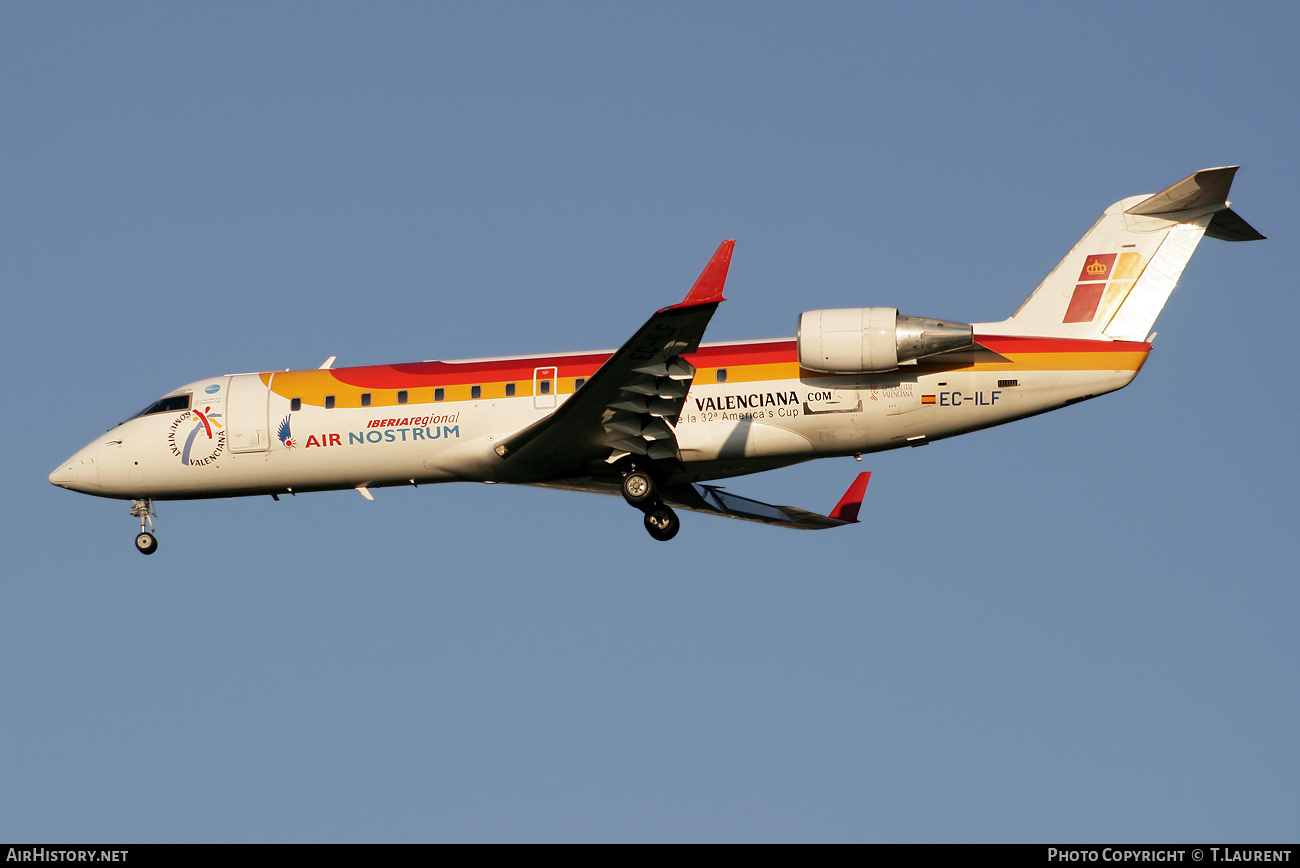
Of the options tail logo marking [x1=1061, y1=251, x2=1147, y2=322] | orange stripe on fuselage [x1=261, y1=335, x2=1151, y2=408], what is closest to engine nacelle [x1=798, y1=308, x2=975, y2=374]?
orange stripe on fuselage [x1=261, y1=335, x2=1151, y2=408]

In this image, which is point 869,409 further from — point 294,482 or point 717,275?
point 294,482

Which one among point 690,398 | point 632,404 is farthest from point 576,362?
point 632,404

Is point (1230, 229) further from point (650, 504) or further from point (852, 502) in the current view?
point (650, 504)

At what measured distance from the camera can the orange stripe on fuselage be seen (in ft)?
82.0

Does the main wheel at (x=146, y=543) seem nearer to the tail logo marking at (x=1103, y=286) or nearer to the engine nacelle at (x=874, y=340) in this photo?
the engine nacelle at (x=874, y=340)

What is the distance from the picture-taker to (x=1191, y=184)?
2534 centimetres

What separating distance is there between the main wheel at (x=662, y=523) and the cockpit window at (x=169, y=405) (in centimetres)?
945

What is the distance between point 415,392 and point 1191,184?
14.5 meters

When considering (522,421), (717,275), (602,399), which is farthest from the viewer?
(522,421)

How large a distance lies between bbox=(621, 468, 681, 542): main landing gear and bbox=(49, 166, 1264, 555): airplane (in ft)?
0.12

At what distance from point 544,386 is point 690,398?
110 inches

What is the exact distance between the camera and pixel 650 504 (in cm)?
2688

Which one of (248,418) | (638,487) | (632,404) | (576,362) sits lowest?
(638,487)
